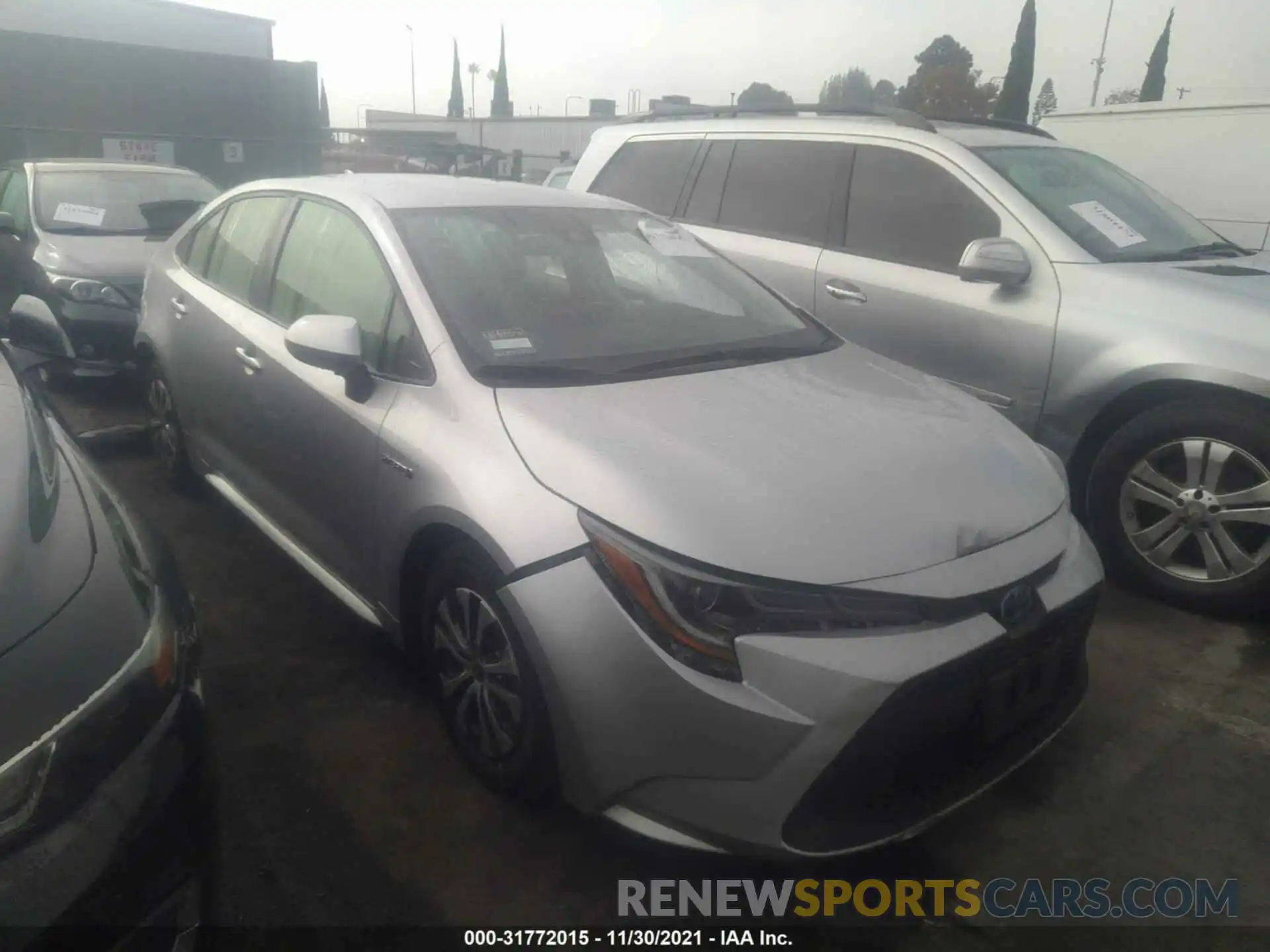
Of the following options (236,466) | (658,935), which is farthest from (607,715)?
(236,466)

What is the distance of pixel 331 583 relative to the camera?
9.74 feet

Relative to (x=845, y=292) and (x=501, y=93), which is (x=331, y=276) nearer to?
(x=845, y=292)

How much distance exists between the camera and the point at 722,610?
6.18 ft

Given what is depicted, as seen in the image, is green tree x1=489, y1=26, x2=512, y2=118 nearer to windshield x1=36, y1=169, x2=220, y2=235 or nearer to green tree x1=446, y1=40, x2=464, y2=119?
green tree x1=446, y1=40, x2=464, y2=119

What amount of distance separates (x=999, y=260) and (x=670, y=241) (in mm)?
1380

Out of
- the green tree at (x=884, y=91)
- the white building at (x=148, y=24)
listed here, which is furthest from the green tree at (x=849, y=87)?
the white building at (x=148, y=24)

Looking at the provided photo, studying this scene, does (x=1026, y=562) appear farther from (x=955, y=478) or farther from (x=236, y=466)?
(x=236, y=466)

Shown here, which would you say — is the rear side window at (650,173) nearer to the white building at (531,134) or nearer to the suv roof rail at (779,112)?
the suv roof rail at (779,112)

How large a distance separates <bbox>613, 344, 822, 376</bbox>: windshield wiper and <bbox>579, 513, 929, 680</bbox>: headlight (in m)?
0.86

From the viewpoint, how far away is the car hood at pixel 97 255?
5789mm

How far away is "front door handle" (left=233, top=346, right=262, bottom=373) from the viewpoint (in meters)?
3.21

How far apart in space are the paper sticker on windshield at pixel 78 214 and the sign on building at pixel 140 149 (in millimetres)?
10760

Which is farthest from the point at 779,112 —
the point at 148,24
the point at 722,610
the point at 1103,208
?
the point at 148,24

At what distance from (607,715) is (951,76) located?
44.2 metres
